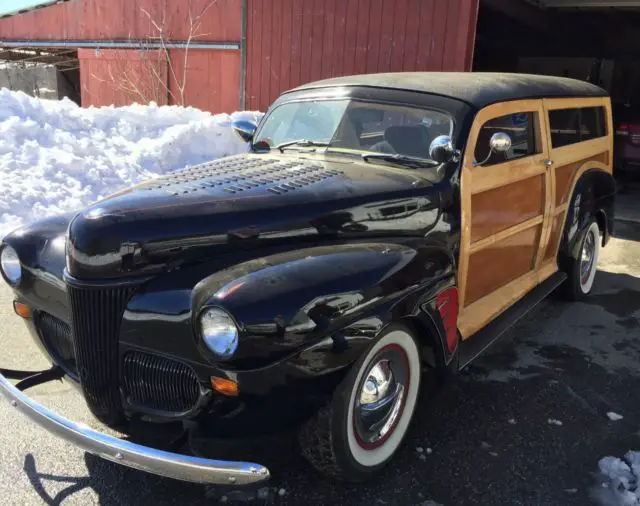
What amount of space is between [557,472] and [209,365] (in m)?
1.77

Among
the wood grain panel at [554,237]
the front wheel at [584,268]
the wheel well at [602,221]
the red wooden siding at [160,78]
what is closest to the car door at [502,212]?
the wood grain panel at [554,237]

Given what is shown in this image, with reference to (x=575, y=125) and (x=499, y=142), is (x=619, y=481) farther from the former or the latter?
(x=575, y=125)

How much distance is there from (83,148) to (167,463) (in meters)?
6.92

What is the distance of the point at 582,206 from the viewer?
4.68 metres

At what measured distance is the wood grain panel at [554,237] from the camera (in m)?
4.37

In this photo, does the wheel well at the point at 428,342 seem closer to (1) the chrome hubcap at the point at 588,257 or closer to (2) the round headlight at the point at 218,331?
(2) the round headlight at the point at 218,331

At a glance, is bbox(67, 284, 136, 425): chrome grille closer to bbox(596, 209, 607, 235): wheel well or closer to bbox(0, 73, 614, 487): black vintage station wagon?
bbox(0, 73, 614, 487): black vintage station wagon

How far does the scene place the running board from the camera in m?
3.16

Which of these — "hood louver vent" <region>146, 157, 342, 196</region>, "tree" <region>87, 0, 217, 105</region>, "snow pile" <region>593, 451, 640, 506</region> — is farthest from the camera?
"tree" <region>87, 0, 217, 105</region>

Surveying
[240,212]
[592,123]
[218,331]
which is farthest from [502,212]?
[218,331]

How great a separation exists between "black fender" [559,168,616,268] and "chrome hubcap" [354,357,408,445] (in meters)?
2.58

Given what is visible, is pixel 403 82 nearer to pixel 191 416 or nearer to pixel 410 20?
pixel 191 416

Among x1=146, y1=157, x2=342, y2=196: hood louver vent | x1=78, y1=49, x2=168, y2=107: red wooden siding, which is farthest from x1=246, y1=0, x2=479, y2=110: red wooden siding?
x1=146, y1=157, x2=342, y2=196: hood louver vent

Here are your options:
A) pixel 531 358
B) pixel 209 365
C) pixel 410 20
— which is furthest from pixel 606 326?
pixel 410 20
